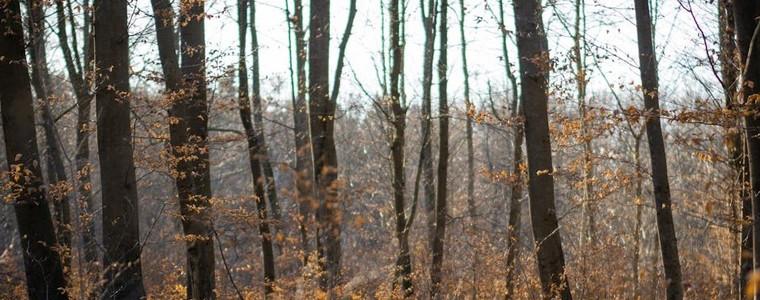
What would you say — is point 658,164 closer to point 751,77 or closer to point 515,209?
point 751,77

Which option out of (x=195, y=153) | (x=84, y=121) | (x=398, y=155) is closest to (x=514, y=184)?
(x=398, y=155)

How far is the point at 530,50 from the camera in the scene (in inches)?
331

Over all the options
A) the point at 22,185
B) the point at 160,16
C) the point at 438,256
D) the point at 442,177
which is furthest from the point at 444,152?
the point at 22,185

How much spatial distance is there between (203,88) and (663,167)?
5.66 meters

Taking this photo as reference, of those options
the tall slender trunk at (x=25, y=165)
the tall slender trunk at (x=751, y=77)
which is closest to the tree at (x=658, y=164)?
the tall slender trunk at (x=751, y=77)

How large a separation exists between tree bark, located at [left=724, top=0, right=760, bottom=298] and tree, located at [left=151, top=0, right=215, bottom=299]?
6108mm

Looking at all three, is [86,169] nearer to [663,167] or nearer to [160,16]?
[160,16]

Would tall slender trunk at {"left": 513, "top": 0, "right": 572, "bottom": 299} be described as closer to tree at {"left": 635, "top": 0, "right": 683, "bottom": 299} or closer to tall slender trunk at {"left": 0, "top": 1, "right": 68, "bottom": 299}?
tree at {"left": 635, "top": 0, "right": 683, "bottom": 299}

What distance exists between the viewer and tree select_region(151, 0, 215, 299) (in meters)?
9.57

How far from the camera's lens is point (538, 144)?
8477 millimetres

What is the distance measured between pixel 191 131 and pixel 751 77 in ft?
22.6

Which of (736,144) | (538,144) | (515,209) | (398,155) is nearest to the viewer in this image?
(538,144)

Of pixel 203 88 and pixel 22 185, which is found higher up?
pixel 203 88

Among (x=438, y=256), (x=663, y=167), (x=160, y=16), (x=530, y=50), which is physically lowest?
(x=438, y=256)
